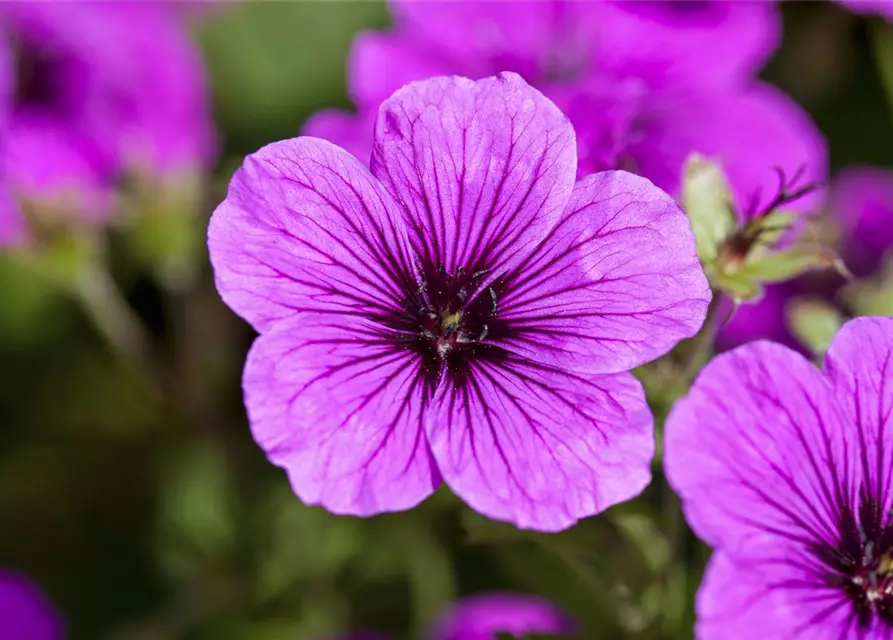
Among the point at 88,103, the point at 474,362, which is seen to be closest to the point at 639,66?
the point at 474,362

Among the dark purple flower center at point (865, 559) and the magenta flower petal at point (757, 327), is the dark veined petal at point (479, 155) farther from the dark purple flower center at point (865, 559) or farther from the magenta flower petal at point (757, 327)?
the magenta flower petal at point (757, 327)

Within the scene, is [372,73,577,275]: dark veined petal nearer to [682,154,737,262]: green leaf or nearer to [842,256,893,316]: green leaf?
[682,154,737,262]: green leaf

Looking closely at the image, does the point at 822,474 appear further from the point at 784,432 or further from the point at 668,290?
the point at 668,290

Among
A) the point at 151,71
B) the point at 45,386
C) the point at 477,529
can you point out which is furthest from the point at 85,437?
the point at 477,529

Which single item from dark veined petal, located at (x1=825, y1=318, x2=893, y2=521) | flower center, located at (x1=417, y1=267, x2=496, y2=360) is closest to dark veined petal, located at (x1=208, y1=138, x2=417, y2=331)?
flower center, located at (x1=417, y1=267, x2=496, y2=360)

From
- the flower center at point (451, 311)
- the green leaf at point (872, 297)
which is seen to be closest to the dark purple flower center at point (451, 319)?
the flower center at point (451, 311)

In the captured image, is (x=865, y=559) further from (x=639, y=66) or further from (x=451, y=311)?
(x=639, y=66)
